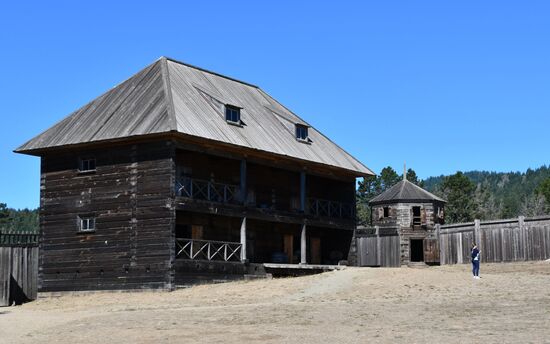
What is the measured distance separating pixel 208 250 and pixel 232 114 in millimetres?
7224

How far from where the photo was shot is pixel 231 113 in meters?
44.7

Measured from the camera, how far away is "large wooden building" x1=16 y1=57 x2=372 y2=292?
39.7 m

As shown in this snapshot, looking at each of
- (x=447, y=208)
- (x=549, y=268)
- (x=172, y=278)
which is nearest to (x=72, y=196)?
(x=172, y=278)

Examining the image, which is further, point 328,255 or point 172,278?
point 328,255

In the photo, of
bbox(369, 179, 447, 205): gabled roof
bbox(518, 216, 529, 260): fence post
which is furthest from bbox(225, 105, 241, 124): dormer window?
bbox(369, 179, 447, 205): gabled roof

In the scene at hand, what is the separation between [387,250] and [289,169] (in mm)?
→ 14334

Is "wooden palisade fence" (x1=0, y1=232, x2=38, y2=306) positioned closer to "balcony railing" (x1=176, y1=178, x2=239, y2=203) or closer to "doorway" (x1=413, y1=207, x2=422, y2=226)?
"balcony railing" (x1=176, y1=178, x2=239, y2=203)

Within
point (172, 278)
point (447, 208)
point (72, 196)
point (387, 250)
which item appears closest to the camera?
point (172, 278)

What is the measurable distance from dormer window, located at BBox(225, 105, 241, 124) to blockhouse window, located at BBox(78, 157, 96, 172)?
6.50 meters

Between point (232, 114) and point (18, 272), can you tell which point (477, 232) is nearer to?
point (232, 114)

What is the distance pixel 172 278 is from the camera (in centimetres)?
3875

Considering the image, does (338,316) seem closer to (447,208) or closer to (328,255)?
(328,255)

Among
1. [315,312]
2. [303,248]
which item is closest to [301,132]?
[303,248]

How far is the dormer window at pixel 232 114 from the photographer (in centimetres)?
4429
